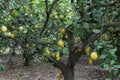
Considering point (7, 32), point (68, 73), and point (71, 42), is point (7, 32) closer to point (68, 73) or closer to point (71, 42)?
point (71, 42)

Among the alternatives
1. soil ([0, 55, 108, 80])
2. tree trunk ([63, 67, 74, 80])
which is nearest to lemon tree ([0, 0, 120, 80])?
tree trunk ([63, 67, 74, 80])

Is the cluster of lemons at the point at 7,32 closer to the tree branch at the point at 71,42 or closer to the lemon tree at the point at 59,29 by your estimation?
the lemon tree at the point at 59,29

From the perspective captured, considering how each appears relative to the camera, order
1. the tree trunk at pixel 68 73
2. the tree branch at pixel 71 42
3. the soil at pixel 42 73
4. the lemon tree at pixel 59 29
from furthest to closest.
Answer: the soil at pixel 42 73 < the tree trunk at pixel 68 73 < the tree branch at pixel 71 42 < the lemon tree at pixel 59 29

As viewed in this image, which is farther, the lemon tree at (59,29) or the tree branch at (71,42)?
the tree branch at (71,42)

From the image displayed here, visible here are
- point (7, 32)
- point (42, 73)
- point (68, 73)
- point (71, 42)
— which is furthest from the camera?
point (42, 73)

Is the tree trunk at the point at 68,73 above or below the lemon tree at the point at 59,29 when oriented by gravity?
below

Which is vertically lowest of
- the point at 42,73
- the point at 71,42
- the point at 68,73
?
the point at 42,73

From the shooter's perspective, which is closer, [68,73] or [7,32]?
[7,32]

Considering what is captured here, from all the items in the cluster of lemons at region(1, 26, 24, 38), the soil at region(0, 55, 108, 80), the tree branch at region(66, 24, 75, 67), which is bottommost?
the soil at region(0, 55, 108, 80)

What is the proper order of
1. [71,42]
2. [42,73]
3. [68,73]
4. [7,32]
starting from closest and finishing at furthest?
[71,42], [7,32], [68,73], [42,73]

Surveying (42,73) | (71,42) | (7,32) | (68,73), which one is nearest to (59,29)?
(71,42)

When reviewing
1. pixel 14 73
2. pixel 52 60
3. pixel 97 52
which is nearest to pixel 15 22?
pixel 52 60

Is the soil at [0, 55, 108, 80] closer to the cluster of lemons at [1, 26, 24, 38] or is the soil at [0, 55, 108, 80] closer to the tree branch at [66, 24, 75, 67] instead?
the tree branch at [66, 24, 75, 67]

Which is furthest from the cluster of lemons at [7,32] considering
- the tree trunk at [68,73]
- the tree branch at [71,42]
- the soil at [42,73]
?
the soil at [42,73]
